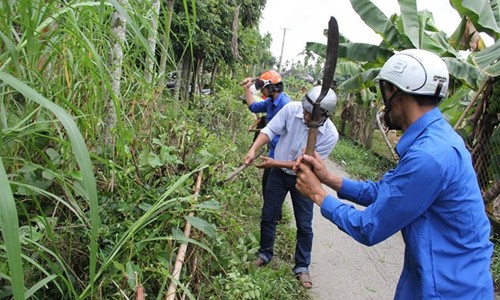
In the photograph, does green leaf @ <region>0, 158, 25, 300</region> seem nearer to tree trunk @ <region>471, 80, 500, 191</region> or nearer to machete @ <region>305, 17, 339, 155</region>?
machete @ <region>305, 17, 339, 155</region>

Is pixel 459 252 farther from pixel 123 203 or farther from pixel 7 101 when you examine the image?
pixel 7 101

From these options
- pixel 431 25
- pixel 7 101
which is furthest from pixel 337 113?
pixel 7 101

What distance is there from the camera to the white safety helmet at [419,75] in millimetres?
1712

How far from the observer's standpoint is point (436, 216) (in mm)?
1675

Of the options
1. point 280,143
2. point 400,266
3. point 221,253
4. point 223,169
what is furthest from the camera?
point 400,266

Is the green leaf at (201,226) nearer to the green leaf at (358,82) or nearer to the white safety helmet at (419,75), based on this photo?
the white safety helmet at (419,75)

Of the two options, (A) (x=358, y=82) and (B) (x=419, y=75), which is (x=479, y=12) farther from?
(B) (x=419, y=75)

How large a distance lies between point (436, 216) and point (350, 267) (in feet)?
8.50

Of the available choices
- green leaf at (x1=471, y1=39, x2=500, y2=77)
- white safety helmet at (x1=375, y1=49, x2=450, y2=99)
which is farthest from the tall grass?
green leaf at (x1=471, y1=39, x2=500, y2=77)

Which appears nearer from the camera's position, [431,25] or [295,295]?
[295,295]

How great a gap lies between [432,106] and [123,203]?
157 centimetres

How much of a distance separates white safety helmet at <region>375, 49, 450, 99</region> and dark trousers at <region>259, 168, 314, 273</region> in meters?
1.80

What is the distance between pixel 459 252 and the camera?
1.67 meters

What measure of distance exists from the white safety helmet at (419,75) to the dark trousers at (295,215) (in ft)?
5.91
